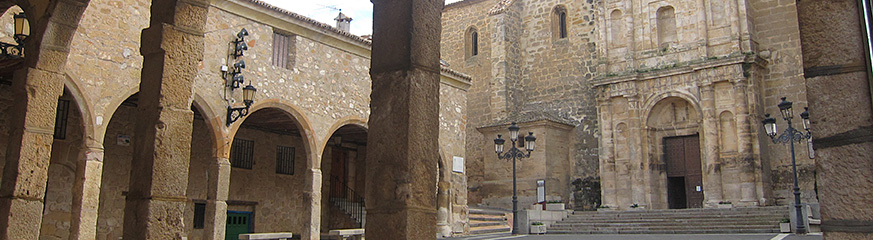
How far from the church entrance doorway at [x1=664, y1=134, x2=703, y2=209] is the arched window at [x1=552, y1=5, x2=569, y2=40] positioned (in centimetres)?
592

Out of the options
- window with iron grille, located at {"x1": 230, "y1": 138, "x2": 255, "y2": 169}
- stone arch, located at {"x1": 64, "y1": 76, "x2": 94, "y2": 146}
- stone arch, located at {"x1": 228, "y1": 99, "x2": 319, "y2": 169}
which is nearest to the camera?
stone arch, located at {"x1": 64, "y1": 76, "x2": 94, "y2": 146}

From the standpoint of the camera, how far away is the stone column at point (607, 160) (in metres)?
22.8

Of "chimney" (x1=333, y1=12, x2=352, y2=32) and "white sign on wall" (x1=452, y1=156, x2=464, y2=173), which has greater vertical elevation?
"chimney" (x1=333, y1=12, x2=352, y2=32)

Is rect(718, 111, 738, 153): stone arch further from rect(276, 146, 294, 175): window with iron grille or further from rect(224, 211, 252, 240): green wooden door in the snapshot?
rect(224, 211, 252, 240): green wooden door

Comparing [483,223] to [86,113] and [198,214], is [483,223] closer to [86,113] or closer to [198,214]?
[198,214]

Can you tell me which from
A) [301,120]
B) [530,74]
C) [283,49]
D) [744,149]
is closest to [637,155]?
[744,149]

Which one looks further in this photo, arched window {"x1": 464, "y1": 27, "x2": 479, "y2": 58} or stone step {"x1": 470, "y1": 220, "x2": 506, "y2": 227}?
arched window {"x1": 464, "y1": 27, "x2": 479, "y2": 58}

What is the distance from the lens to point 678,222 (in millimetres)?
18297

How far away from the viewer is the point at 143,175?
16.5 feet

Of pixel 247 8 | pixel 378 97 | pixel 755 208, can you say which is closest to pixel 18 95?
pixel 378 97

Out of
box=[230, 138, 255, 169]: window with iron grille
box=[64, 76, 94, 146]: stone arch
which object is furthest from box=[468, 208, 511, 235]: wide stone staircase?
box=[64, 76, 94, 146]: stone arch

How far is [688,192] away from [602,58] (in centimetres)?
519

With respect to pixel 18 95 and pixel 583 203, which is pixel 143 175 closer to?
pixel 18 95

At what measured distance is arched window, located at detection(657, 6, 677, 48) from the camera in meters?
23.1
